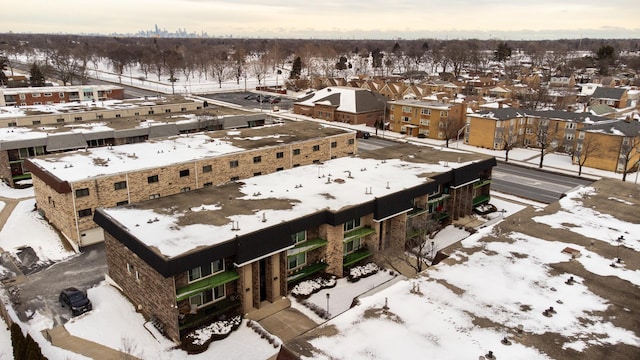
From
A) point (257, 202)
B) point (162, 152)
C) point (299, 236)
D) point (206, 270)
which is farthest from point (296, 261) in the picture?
point (162, 152)

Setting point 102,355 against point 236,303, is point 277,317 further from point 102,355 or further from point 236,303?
point 102,355

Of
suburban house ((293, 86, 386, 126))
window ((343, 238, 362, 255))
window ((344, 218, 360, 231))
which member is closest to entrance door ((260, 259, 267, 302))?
window ((343, 238, 362, 255))

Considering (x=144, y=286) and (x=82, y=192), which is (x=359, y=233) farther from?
(x=82, y=192)

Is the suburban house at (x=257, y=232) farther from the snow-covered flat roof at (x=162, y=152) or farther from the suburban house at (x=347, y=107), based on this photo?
the suburban house at (x=347, y=107)

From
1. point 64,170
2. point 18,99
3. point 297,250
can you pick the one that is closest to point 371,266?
point 297,250

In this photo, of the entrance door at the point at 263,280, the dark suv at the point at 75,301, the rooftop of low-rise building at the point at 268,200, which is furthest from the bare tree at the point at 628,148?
the dark suv at the point at 75,301
